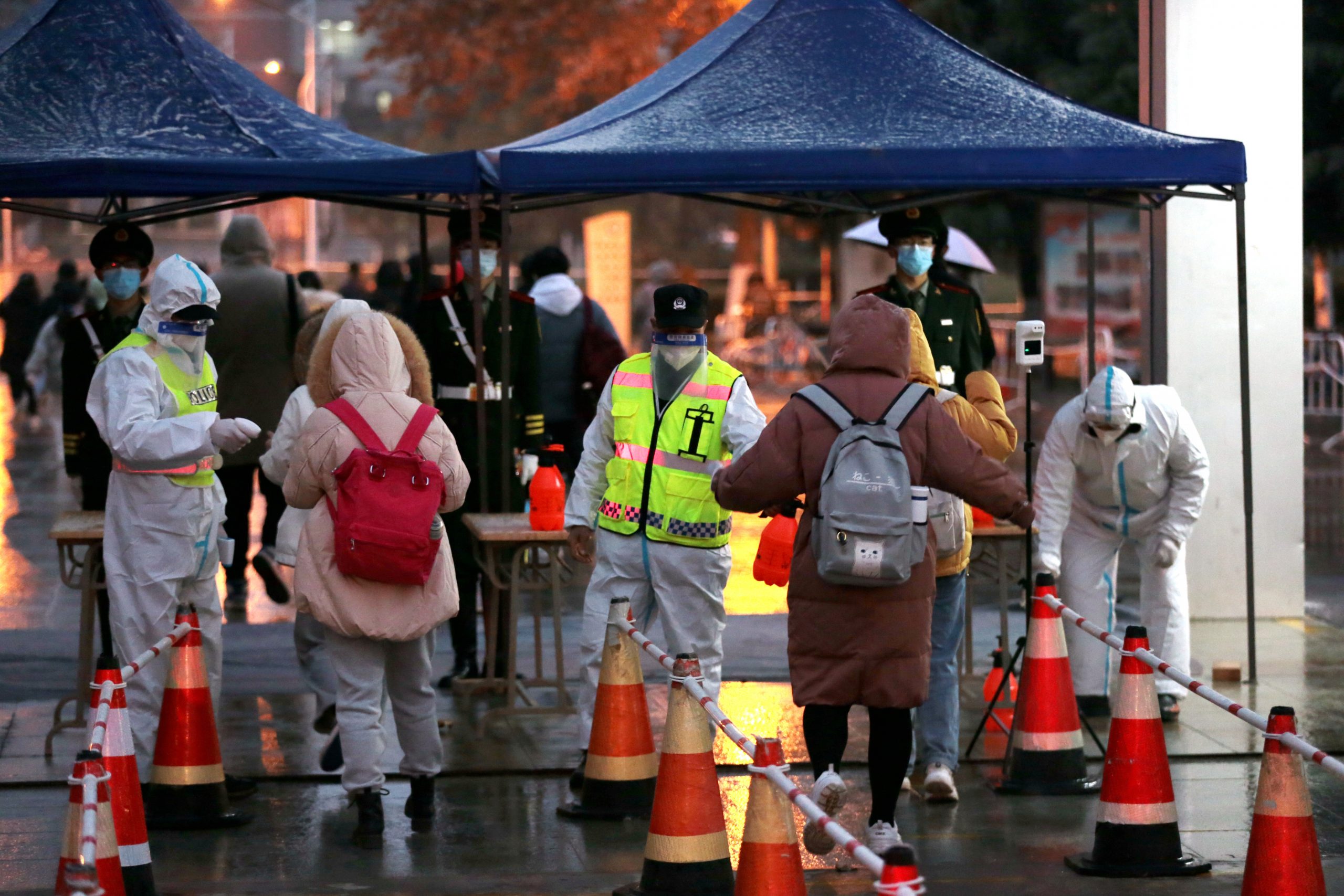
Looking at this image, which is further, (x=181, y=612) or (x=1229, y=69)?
(x=1229, y=69)

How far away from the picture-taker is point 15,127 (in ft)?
29.9

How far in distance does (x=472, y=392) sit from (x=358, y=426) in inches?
108

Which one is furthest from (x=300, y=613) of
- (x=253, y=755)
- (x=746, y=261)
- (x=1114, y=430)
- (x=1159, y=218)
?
(x=746, y=261)

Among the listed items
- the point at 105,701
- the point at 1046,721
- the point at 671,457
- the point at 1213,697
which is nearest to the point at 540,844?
the point at 671,457

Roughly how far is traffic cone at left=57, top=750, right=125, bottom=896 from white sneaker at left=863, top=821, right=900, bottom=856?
2.35m

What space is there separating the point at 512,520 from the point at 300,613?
1175mm

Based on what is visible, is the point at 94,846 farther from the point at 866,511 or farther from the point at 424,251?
the point at 424,251

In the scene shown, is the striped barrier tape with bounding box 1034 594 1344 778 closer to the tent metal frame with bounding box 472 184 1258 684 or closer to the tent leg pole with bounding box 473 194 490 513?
the tent metal frame with bounding box 472 184 1258 684

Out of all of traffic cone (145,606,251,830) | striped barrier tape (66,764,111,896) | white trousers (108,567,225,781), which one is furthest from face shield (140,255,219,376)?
striped barrier tape (66,764,111,896)

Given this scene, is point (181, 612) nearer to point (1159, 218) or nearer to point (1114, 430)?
point (1114, 430)

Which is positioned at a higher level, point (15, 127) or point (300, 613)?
point (15, 127)

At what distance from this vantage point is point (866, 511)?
19.0 ft

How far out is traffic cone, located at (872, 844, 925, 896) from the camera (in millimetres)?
3867

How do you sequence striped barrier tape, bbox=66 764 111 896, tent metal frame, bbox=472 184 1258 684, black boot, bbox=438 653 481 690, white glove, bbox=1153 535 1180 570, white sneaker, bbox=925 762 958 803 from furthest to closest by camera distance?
black boot, bbox=438 653 481 690
tent metal frame, bbox=472 184 1258 684
white glove, bbox=1153 535 1180 570
white sneaker, bbox=925 762 958 803
striped barrier tape, bbox=66 764 111 896
